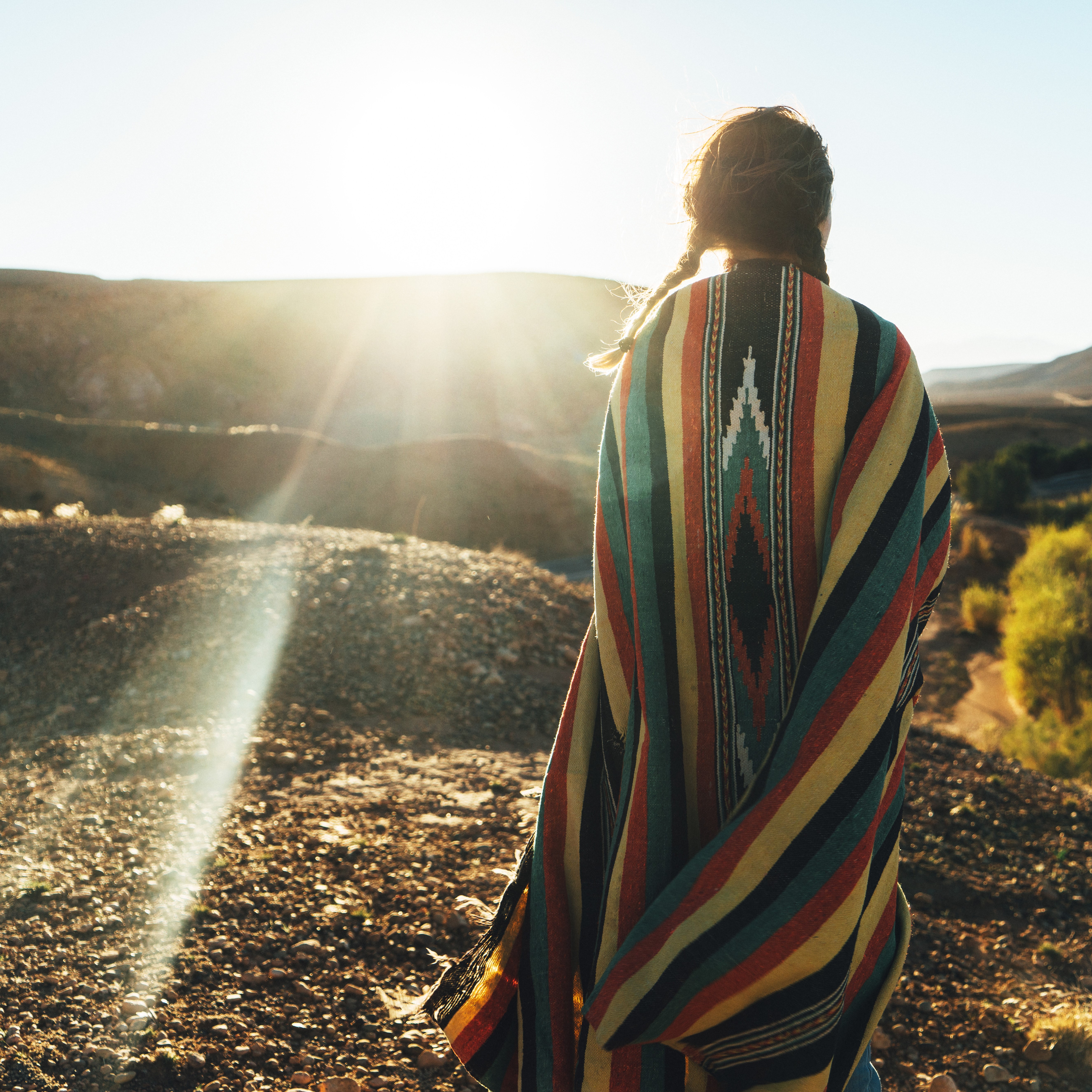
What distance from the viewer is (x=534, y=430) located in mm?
40219

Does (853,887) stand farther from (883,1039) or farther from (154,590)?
(154,590)

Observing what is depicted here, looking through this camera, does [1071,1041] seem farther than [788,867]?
Yes

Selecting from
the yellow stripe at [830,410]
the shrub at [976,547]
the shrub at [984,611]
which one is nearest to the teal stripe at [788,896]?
the yellow stripe at [830,410]

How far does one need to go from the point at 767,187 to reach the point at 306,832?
3.34m

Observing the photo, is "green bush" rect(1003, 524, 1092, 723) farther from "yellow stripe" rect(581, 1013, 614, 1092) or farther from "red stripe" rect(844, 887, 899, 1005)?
"yellow stripe" rect(581, 1013, 614, 1092)

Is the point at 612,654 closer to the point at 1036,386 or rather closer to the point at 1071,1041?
the point at 1071,1041

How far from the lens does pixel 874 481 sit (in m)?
1.04

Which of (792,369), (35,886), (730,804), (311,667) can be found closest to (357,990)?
(35,886)

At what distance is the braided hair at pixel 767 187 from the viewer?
1.18 meters

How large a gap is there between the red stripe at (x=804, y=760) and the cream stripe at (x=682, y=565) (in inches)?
6.5

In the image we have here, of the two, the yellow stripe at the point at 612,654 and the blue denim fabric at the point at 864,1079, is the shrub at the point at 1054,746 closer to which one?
the blue denim fabric at the point at 864,1079

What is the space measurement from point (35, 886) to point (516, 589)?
5.32 meters

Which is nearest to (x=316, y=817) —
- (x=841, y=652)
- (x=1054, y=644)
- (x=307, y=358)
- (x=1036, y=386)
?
(x=841, y=652)

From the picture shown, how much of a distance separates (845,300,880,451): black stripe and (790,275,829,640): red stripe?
0.15ft
